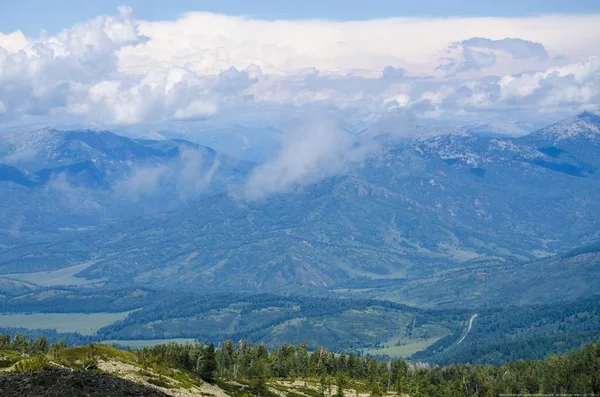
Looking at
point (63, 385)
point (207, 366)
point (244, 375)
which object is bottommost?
point (244, 375)

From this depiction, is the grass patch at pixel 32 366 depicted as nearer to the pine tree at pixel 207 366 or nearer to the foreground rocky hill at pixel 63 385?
the foreground rocky hill at pixel 63 385

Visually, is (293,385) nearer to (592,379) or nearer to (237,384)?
(237,384)

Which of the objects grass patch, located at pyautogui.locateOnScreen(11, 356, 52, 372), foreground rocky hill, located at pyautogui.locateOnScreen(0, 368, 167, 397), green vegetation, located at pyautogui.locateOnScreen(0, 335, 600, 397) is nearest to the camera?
foreground rocky hill, located at pyautogui.locateOnScreen(0, 368, 167, 397)

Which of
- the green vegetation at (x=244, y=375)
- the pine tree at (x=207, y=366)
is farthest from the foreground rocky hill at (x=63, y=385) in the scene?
the pine tree at (x=207, y=366)

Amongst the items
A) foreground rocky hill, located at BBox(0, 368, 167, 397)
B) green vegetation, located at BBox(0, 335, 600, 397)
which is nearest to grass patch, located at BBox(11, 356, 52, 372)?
green vegetation, located at BBox(0, 335, 600, 397)

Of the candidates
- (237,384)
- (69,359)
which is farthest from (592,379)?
(69,359)

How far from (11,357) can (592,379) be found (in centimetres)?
14182

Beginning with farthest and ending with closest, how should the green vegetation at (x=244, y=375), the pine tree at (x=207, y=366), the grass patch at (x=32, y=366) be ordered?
1. the pine tree at (x=207, y=366)
2. the green vegetation at (x=244, y=375)
3. the grass patch at (x=32, y=366)

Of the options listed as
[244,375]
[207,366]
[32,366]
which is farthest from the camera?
[244,375]

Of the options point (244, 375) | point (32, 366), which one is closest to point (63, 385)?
point (32, 366)

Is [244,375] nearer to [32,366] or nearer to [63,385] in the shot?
[32,366]

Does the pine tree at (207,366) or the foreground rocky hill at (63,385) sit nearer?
the foreground rocky hill at (63,385)

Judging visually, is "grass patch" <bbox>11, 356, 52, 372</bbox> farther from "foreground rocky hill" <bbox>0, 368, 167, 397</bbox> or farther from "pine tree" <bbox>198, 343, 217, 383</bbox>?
"pine tree" <bbox>198, 343, 217, 383</bbox>

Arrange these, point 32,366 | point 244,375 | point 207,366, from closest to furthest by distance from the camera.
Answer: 1. point 32,366
2. point 207,366
3. point 244,375
